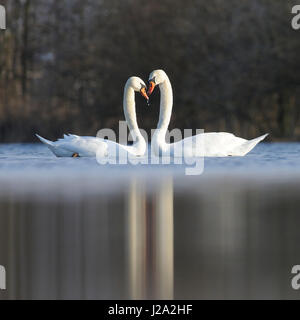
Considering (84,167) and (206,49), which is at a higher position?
(206,49)

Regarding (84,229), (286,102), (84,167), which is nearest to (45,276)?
(84,229)

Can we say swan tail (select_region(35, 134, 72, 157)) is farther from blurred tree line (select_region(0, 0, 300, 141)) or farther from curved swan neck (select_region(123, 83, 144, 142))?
blurred tree line (select_region(0, 0, 300, 141))

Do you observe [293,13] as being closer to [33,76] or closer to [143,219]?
[33,76]

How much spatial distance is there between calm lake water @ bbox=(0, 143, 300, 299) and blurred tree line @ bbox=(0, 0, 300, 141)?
599 inches

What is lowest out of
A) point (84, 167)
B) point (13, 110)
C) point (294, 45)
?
point (84, 167)

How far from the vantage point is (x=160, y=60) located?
28828 millimetres

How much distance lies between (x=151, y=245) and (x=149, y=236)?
380 mm

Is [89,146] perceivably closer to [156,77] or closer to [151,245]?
[156,77]

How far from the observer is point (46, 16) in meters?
29.5

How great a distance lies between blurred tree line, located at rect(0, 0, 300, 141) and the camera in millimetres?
26688

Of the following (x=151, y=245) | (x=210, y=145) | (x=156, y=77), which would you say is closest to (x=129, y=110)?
(x=156, y=77)
